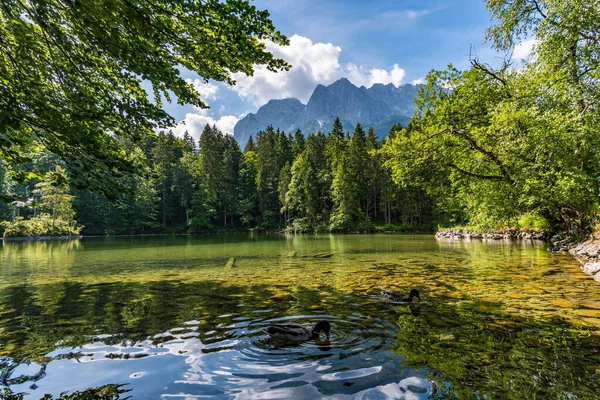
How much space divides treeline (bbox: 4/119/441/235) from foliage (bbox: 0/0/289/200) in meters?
58.4

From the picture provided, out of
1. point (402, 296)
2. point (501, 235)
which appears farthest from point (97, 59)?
point (501, 235)

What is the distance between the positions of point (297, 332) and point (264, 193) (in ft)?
247

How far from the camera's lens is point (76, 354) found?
5.31m

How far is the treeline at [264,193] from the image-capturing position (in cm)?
6594

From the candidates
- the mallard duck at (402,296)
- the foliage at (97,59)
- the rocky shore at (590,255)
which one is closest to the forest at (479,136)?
the foliage at (97,59)

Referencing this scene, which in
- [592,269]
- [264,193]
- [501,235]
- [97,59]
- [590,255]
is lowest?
[501,235]

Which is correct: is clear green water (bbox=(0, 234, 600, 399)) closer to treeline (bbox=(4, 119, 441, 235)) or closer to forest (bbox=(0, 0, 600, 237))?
forest (bbox=(0, 0, 600, 237))

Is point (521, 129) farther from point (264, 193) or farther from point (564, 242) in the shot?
point (264, 193)

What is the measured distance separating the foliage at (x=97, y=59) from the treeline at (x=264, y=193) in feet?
192

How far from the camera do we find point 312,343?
18.2 ft

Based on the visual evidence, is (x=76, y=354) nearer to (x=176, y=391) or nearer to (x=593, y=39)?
(x=176, y=391)

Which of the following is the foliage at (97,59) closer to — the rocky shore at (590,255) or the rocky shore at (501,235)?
the rocky shore at (590,255)

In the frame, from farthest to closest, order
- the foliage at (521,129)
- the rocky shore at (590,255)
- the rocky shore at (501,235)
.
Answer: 1. the rocky shore at (501,235)
2. the foliage at (521,129)
3. the rocky shore at (590,255)

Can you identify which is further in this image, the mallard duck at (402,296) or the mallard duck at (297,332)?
the mallard duck at (402,296)
